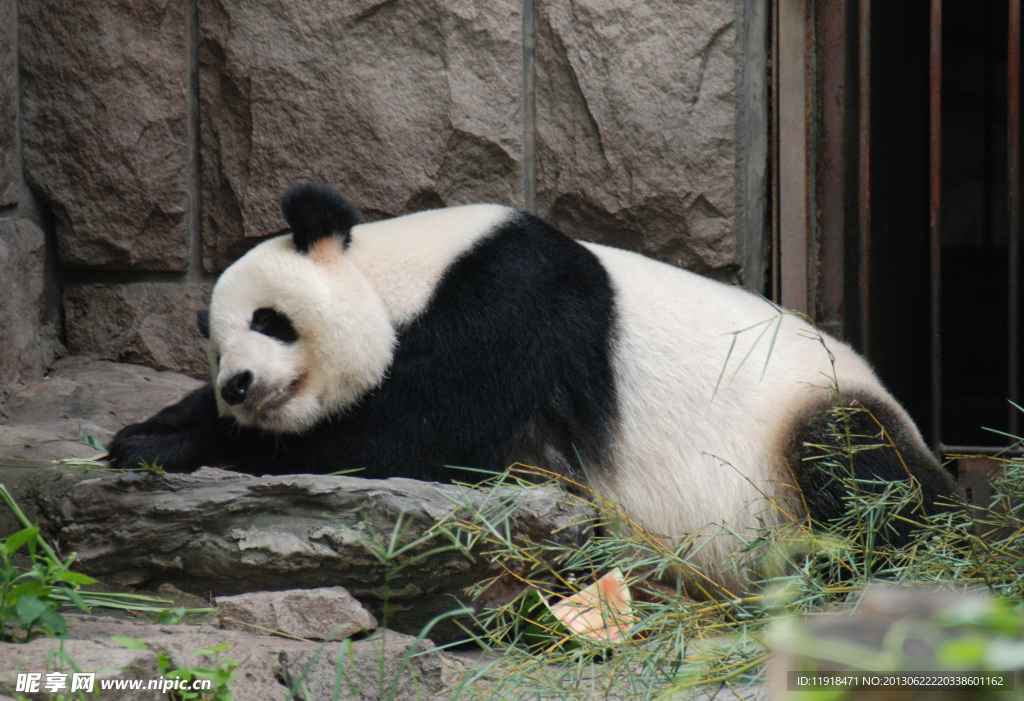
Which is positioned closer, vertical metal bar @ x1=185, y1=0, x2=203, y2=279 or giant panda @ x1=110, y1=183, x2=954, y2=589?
giant panda @ x1=110, y1=183, x2=954, y2=589

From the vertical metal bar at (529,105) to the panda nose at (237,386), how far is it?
142 cm

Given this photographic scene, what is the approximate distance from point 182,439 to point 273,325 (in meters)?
0.43

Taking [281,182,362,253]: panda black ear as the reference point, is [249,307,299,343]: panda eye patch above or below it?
below

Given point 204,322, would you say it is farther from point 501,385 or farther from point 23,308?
point 23,308

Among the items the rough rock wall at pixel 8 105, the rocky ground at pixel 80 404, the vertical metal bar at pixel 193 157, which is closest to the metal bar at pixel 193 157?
the vertical metal bar at pixel 193 157

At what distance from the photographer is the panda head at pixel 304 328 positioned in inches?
92.0

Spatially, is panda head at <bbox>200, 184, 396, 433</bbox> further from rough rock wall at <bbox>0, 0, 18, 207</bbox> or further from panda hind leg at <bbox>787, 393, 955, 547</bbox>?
rough rock wall at <bbox>0, 0, 18, 207</bbox>

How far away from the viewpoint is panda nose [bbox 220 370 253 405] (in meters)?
2.26

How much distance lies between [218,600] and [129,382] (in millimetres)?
1547

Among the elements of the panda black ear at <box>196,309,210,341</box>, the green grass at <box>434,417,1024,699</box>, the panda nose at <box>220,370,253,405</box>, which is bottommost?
the green grass at <box>434,417,1024,699</box>

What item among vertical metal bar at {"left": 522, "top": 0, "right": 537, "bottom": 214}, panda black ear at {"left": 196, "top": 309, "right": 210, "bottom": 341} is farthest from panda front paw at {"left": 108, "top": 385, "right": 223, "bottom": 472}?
vertical metal bar at {"left": 522, "top": 0, "right": 537, "bottom": 214}

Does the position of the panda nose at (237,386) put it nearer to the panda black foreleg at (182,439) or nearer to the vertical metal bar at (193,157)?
the panda black foreleg at (182,439)

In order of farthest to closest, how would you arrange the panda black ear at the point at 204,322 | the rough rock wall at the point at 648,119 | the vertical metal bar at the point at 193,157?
1. the vertical metal bar at the point at 193,157
2. the rough rock wall at the point at 648,119
3. the panda black ear at the point at 204,322

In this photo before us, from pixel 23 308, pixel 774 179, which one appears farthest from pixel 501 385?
pixel 23 308
